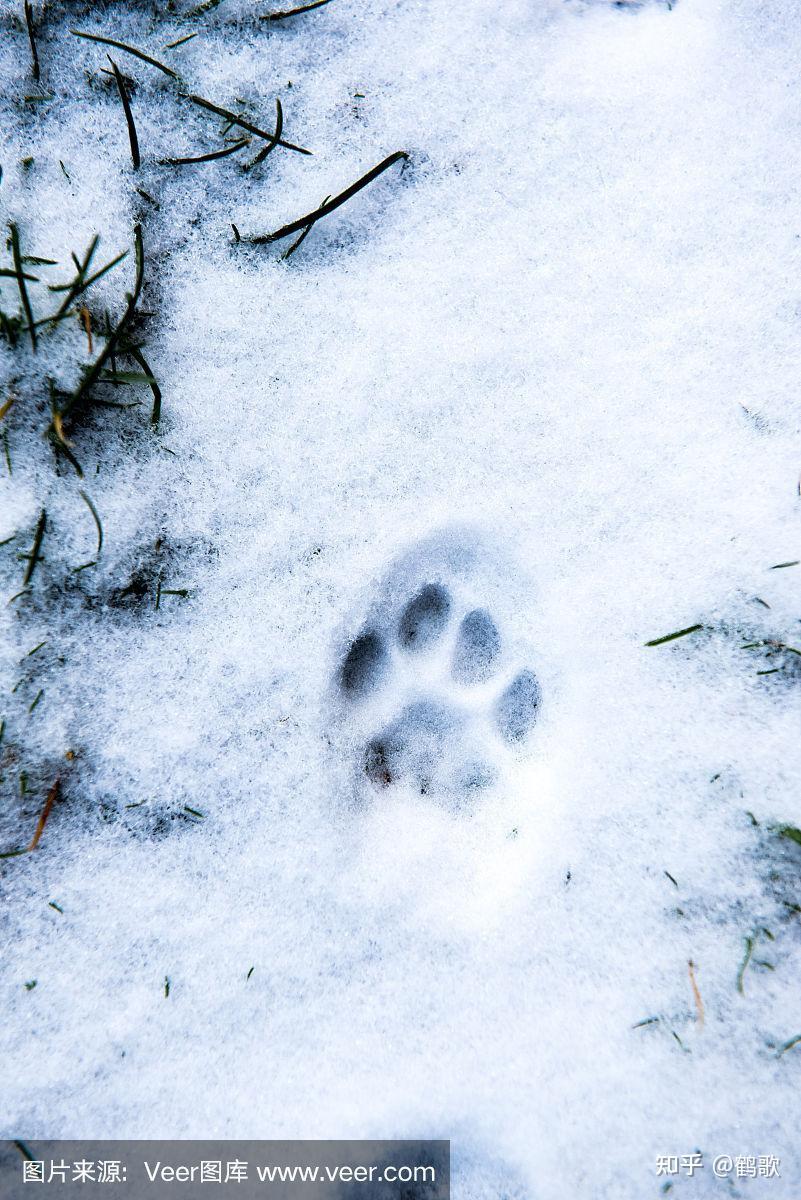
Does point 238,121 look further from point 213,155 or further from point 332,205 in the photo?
point 332,205

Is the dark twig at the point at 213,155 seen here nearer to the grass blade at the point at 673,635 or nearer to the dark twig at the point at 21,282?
the dark twig at the point at 21,282

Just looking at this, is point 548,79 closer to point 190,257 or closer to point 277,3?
point 277,3

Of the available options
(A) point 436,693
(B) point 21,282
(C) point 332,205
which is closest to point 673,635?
(A) point 436,693

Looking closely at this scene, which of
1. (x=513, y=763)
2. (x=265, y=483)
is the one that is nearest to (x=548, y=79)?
(x=265, y=483)

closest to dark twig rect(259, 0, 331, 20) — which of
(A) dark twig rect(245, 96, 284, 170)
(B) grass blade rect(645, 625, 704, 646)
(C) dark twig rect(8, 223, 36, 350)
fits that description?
(A) dark twig rect(245, 96, 284, 170)

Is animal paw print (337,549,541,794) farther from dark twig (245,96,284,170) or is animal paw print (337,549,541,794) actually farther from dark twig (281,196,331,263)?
dark twig (245,96,284,170)
